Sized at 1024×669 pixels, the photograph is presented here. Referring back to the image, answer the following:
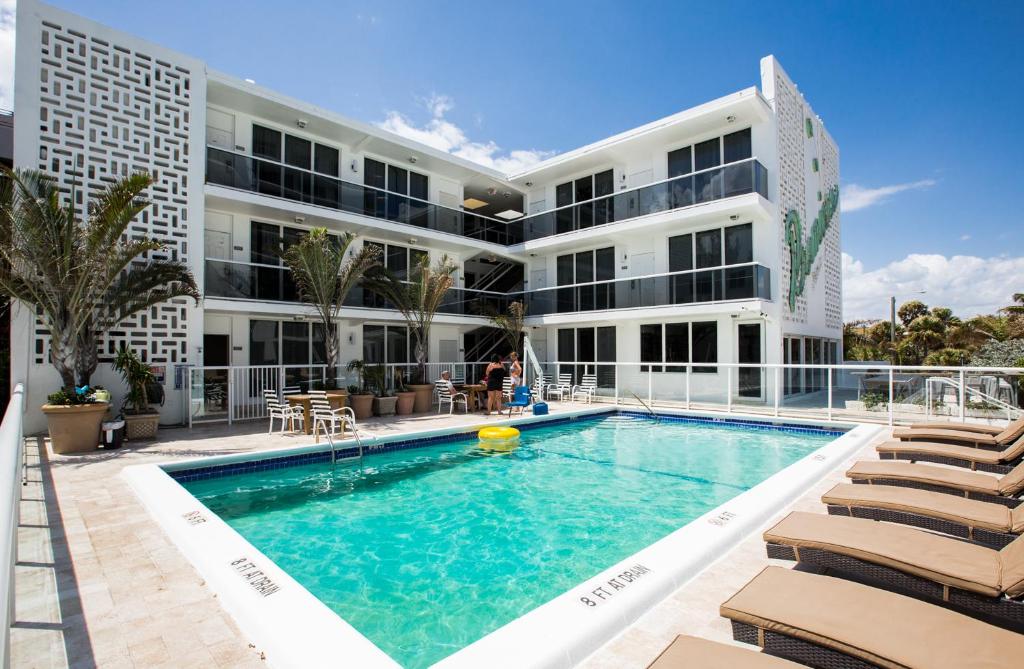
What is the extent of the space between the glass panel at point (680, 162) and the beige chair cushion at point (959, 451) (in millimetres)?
12492

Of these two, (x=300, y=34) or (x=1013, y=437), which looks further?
(x=300, y=34)

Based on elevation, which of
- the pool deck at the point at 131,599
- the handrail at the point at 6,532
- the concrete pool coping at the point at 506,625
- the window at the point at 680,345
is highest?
the window at the point at 680,345

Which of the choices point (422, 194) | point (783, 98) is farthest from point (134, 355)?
point (783, 98)

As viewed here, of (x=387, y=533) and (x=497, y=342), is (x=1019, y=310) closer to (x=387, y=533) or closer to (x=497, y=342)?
(x=497, y=342)

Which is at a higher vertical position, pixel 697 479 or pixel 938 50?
pixel 938 50

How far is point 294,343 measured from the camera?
50.9ft

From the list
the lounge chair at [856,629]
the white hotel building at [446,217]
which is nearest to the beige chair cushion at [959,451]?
the lounge chair at [856,629]

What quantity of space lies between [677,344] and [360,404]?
1057 cm

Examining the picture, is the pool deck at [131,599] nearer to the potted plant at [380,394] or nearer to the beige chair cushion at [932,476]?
the beige chair cushion at [932,476]

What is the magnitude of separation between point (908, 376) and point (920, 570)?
9.67 metres

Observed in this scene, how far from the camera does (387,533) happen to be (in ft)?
18.3

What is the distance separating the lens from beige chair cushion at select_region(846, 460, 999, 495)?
14.8ft

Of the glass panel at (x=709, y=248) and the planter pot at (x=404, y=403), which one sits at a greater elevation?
the glass panel at (x=709, y=248)

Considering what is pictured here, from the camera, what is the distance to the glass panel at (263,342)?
48.4 ft
